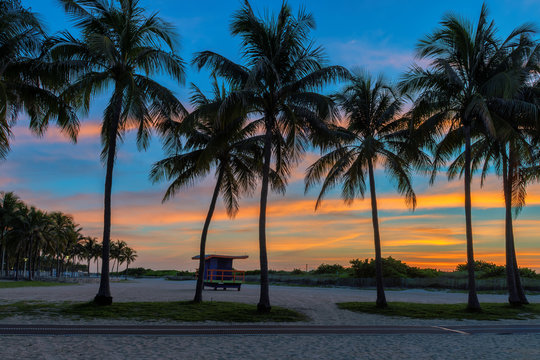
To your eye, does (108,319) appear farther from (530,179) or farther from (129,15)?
(530,179)

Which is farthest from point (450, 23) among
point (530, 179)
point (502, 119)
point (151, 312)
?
point (151, 312)

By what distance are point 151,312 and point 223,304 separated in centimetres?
439

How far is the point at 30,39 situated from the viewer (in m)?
17.5

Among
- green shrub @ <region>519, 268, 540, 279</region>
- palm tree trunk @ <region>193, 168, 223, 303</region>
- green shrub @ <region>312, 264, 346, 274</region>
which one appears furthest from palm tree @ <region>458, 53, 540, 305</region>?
green shrub @ <region>312, 264, 346, 274</region>

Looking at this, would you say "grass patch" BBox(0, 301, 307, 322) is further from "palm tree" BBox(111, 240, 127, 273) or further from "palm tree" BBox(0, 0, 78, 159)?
"palm tree" BBox(111, 240, 127, 273)

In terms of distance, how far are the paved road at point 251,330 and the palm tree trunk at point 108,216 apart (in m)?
4.80

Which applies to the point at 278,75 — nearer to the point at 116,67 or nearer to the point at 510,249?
the point at 116,67

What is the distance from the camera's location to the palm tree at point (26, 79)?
16.8 m

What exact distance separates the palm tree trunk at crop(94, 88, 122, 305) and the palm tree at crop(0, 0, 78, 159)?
249cm

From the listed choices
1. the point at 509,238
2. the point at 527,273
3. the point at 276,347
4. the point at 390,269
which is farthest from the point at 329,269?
the point at 276,347

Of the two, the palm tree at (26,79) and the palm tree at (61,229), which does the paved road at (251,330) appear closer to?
the palm tree at (26,79)

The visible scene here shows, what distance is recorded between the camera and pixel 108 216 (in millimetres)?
17594

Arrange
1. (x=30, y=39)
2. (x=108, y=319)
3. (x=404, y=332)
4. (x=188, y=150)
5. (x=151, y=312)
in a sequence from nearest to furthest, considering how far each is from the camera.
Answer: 1. (x=404, y=332)
2. (x=108, y=319)
3. (x=151, y=312)
4. (x=30, y=39)
5. (x=188, y=150)

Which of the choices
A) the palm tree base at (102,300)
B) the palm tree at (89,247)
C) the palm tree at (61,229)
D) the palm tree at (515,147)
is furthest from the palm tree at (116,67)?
the palm tree at (89,247)
